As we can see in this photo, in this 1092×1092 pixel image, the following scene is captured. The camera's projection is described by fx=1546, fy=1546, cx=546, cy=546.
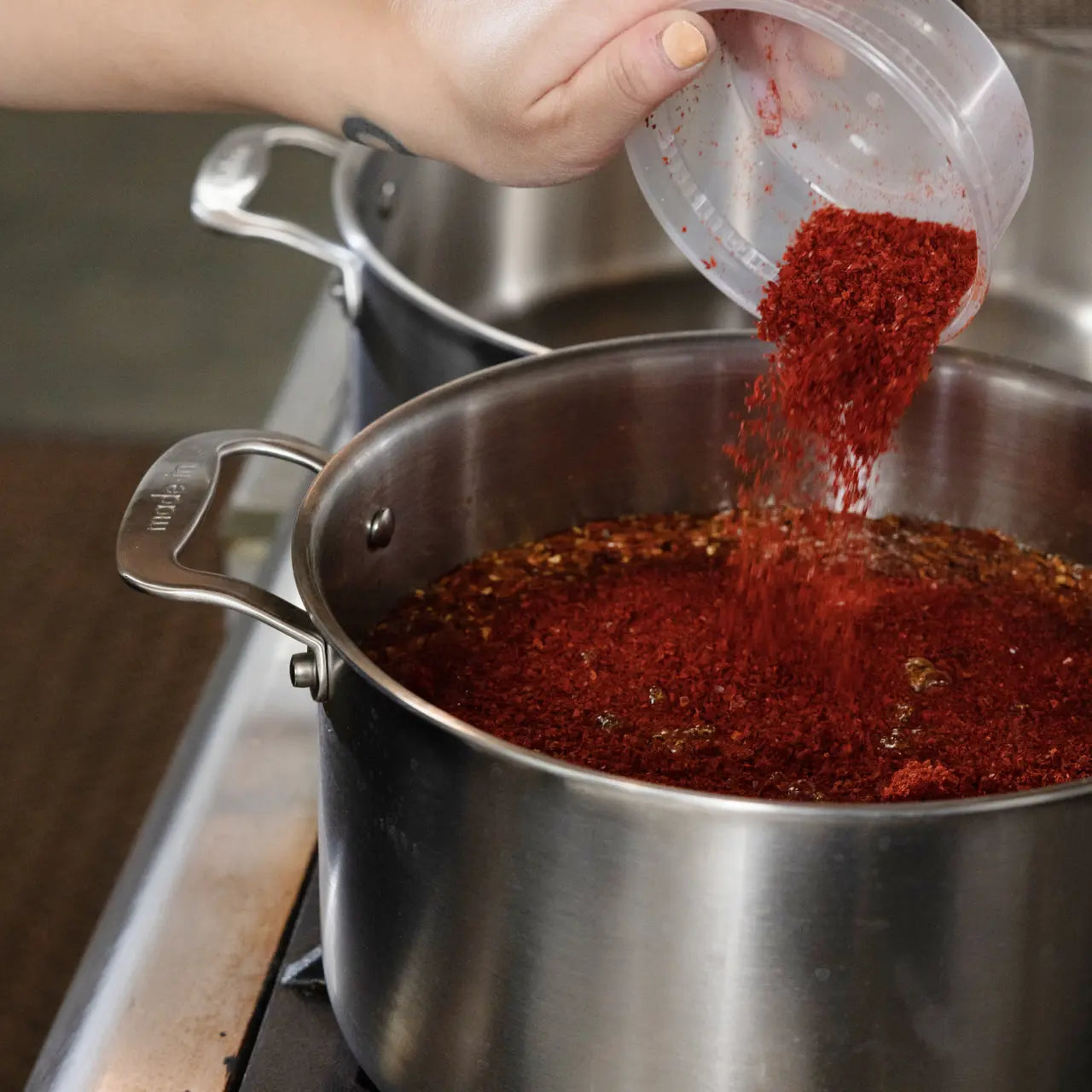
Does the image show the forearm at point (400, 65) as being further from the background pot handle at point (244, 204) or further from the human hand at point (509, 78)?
the background pot handle at point (244, 204)

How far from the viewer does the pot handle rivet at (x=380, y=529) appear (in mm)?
932

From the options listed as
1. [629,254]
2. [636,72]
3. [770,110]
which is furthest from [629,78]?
[629,254]

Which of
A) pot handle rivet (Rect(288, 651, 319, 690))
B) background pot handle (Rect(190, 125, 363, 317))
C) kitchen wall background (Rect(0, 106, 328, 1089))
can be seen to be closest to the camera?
pot handle rivet (Rect(288, 651, 319, 690))

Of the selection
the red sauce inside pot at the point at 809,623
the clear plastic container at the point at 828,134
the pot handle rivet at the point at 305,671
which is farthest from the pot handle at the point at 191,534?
the clear plastic container at the point at 828,134

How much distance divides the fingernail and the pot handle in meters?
0.30

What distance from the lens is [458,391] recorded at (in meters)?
0.96

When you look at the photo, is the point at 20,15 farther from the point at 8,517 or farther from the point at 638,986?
the point at 8,517

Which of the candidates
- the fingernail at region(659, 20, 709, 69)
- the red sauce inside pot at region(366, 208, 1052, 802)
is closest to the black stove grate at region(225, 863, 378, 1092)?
the red sauce inside pot at region(366, 208, 1052, 802)

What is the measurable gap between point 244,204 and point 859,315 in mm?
608

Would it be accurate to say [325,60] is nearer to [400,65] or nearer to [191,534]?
[400,65]

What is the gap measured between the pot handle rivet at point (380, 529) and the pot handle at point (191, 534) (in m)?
0.05

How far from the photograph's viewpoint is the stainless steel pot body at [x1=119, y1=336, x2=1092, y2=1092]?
0.59m

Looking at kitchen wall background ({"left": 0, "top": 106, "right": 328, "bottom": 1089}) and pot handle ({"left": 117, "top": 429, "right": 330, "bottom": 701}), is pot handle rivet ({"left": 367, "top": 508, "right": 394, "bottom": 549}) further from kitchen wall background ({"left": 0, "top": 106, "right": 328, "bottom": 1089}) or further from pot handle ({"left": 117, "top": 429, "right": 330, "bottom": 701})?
kitchen wall background ({"left": 0, "top": 106, "right": 328, "bottom": 1089})

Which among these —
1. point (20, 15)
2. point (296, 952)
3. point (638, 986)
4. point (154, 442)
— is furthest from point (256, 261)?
point (638, 986)
